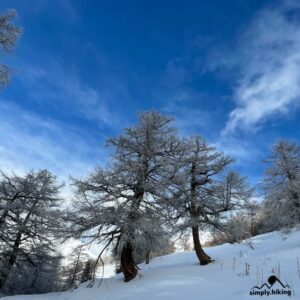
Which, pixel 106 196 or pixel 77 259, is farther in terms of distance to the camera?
pixel 77 259

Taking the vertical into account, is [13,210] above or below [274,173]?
below

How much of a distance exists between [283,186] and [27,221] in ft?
63.4

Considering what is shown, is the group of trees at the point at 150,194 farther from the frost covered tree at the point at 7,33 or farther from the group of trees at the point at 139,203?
the frost covered tree at the point at 7,33

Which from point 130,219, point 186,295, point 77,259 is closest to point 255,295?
point 186,295

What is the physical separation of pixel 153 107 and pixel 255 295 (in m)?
11.8

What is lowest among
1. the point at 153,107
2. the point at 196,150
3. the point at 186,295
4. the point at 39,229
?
the point at 186,295

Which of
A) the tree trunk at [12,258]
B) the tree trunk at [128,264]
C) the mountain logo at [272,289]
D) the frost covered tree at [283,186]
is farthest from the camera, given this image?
the frost covered tree at [283,186]

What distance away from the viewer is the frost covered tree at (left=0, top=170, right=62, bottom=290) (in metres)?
17.7

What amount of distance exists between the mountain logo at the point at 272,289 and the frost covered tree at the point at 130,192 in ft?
19.8

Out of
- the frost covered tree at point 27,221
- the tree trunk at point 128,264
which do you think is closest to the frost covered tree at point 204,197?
the tree trunk at point 128,264

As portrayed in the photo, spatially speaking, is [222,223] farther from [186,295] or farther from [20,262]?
[20,262]

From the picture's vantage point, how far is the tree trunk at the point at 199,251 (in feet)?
53.4

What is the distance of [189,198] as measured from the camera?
16781mm

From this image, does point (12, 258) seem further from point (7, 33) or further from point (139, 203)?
point (7, 33)
